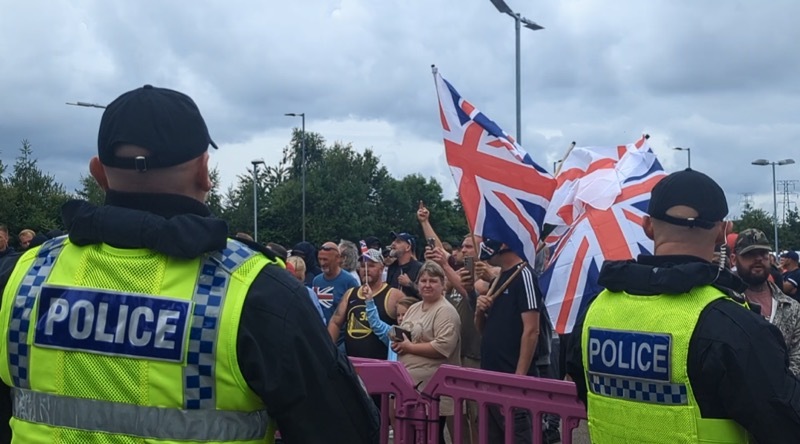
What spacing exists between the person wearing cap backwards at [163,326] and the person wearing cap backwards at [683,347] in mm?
1427

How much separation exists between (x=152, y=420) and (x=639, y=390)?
77.7 inches

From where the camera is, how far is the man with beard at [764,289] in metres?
5.21

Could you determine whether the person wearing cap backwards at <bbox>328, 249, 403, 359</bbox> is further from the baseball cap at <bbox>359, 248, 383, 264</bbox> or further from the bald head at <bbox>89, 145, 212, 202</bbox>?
the bald head at <bbox>89, 145, 212, 202</bbox>

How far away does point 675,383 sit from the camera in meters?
3.41

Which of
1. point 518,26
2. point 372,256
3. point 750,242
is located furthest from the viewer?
point 518,26

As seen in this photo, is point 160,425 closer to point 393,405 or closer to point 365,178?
point 393,405

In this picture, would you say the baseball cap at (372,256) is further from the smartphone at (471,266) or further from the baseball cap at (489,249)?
the baseball cap at (489,249)

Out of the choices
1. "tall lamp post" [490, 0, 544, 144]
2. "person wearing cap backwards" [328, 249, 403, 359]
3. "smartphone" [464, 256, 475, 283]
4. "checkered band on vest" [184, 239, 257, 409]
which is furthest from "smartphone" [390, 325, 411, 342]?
"tall lamp post" [490, 0, 544, 144]

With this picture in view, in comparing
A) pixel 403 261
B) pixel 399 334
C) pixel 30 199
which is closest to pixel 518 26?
pixel 403 261

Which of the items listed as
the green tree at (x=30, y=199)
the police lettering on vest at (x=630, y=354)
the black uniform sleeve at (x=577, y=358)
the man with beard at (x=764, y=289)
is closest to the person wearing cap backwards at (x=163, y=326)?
the police lettering on vest at (x=630, y=354)

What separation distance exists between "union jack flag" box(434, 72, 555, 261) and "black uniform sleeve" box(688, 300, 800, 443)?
3.22 m

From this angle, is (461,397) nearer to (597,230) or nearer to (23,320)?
(597,230)

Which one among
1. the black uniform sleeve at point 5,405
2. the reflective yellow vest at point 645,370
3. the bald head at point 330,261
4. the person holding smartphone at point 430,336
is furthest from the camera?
the bald head at point 330,261

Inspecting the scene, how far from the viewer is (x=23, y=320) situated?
2.46m
